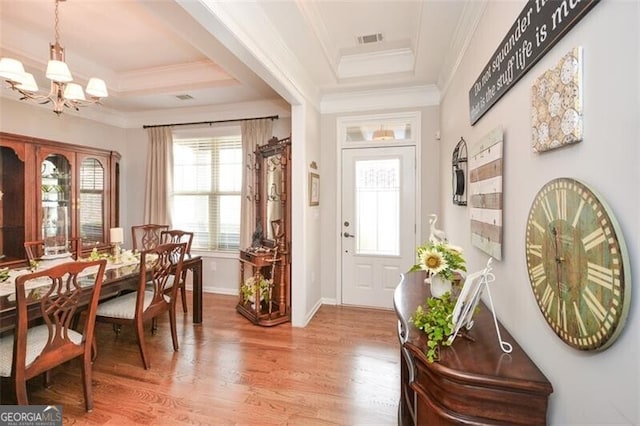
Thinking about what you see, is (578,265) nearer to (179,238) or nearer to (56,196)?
(179,238)

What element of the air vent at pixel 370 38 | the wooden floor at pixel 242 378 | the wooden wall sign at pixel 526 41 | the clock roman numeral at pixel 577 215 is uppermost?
the air vent at pixel 370 38

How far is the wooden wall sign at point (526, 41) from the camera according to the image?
36.9 inches

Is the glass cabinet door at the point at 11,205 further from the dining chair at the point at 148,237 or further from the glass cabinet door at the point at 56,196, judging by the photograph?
the dining chair at the point at 148,237

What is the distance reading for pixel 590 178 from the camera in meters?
0.85

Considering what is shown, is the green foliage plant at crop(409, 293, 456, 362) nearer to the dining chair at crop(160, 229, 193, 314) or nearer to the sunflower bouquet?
the sunflower bouquet

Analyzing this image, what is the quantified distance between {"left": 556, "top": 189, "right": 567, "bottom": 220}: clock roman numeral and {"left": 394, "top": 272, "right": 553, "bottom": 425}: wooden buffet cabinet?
57 centimetres

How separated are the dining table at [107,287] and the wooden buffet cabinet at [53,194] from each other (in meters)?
0.87

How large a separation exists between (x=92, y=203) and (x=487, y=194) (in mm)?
4712

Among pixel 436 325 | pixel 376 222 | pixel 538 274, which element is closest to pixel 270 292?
pixel 376 222

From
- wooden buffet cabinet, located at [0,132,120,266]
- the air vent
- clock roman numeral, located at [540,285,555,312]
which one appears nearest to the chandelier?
wooden buffet cabinet, located at [0,132,120,266]

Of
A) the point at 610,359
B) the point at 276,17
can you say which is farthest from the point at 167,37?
the point at 610,359

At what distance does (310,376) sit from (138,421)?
1190 mm

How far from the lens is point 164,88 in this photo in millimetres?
3814

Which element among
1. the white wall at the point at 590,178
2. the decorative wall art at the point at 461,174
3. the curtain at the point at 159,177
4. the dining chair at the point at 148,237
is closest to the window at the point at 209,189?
the curtain at the point at 159,177
